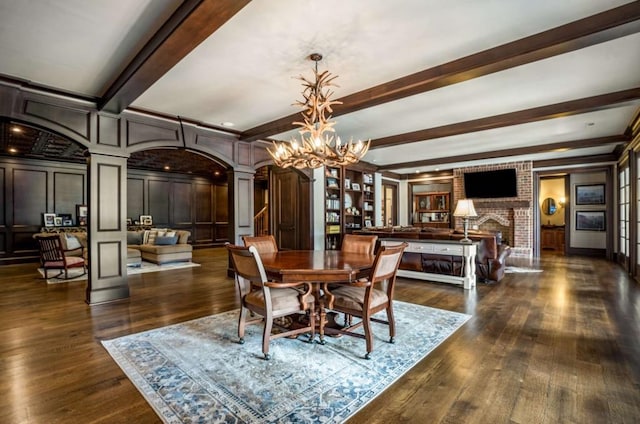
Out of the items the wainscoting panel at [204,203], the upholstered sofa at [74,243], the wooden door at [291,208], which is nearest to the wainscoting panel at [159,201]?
the wainscoting panel at [204,203]

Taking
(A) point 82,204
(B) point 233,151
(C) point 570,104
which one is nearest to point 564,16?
(C) point 570,104

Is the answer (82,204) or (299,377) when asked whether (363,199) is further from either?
(82,204)

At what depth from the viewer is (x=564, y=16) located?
2398mm

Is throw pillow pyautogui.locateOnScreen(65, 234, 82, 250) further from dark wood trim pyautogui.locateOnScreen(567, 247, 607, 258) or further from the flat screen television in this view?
dark wood trim pyautogui.locateOnScreen(567, 247, 607, 258)

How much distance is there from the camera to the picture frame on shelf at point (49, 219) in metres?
8.15

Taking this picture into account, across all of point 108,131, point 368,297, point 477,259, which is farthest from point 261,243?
point 477,259

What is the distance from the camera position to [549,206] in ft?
34.8

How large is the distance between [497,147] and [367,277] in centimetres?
622

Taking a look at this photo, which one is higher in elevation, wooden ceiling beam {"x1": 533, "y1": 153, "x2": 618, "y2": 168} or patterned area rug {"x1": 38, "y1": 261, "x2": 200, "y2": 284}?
wooden ceiling beam {"x1": 533, "y1": 153, "x2": 618, "y2": 168}

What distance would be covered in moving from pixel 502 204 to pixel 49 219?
494 inches

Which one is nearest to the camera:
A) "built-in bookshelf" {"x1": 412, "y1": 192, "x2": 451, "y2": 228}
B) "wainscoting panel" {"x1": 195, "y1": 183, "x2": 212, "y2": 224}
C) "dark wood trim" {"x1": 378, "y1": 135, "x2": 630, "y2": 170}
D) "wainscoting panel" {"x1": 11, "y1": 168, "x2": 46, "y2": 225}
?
"dark wood trim" {"x1": 378, "y1": 135, "x2": 630, "y2": 170}

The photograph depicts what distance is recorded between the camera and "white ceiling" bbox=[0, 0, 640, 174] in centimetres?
231

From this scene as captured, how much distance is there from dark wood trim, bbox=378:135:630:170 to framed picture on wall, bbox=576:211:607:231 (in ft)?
10.8

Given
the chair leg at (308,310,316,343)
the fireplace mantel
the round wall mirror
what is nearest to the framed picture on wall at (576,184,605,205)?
the fireplace mantel
